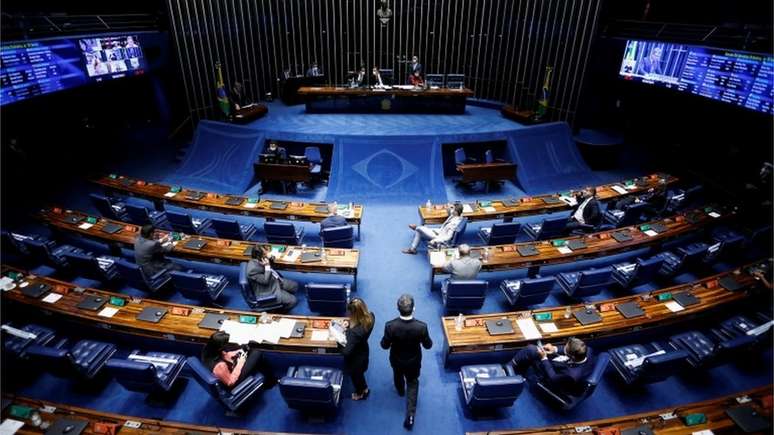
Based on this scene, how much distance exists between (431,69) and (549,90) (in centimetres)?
538

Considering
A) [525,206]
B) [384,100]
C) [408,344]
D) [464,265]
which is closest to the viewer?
[408,344]

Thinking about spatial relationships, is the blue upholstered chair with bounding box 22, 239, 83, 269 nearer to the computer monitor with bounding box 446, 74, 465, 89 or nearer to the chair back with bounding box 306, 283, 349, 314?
the chair back with bounding box 306, 283, 349, 314

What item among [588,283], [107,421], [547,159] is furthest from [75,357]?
[547,159]

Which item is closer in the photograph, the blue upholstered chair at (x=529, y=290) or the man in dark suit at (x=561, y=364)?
the man in dark suit at (x=561, y=364)

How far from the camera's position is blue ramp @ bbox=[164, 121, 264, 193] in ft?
36.2

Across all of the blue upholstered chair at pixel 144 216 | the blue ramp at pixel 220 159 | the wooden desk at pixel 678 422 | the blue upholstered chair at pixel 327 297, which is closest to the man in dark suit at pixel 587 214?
the wooden desk at pixel 678 422

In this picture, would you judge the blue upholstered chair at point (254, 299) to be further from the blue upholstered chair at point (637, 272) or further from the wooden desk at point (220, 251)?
the blue upholstered chair at point (637, 272)

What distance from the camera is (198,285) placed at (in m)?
5.98

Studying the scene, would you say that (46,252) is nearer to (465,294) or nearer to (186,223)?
(186,223)

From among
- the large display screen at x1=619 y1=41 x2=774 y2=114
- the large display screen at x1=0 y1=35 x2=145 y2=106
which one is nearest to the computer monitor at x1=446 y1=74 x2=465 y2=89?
the large display screen at x1=619 y1=41 x2=774 y2=114

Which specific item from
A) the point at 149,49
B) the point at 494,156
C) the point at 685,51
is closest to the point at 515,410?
the point at 494,156

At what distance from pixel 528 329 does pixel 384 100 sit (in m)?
10.7

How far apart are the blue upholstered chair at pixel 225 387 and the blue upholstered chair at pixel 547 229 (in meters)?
5.91

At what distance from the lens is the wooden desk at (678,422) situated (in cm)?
397
